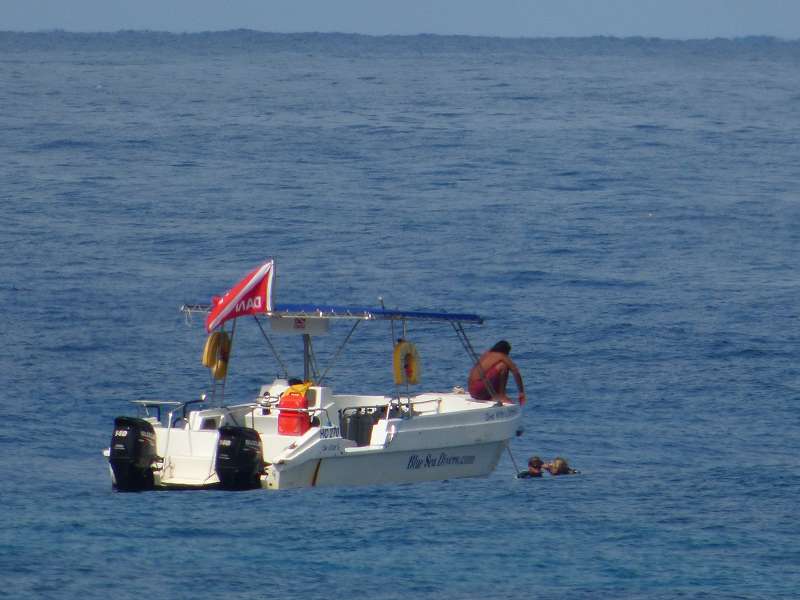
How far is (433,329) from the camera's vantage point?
36438 mm

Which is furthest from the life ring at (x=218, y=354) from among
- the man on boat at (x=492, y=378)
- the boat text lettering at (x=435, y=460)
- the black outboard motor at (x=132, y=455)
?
the man on boat at (x=492, y=378)

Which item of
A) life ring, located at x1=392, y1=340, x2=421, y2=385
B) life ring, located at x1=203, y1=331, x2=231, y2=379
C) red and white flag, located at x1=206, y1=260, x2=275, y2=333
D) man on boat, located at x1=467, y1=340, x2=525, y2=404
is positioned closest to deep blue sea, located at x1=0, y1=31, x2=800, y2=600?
man on boat, located at x1=467, y1=340, x2=525, y2=404

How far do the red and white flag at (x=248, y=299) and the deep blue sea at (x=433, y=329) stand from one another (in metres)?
2.42

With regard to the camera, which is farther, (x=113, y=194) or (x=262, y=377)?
(x=113, y=194)

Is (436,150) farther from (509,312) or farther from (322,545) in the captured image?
(322,545)

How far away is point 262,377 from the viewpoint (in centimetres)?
3119

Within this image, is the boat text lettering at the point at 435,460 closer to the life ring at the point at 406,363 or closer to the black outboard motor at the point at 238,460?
the life ring at the point at 406,363

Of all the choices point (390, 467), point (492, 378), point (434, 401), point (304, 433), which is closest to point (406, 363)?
point (434, 401)

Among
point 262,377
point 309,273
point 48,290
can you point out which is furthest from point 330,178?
point 262,377

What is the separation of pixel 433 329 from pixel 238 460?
568 inches

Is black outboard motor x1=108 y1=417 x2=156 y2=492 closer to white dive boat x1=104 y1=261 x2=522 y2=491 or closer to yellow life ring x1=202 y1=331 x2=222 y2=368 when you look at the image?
white dive boat x1=104 y1=261 x2=522 y2=491

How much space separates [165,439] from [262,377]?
8.04 m

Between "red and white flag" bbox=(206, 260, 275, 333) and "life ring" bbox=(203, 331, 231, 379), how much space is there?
109 centimetres

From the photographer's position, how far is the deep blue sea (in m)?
20.8
